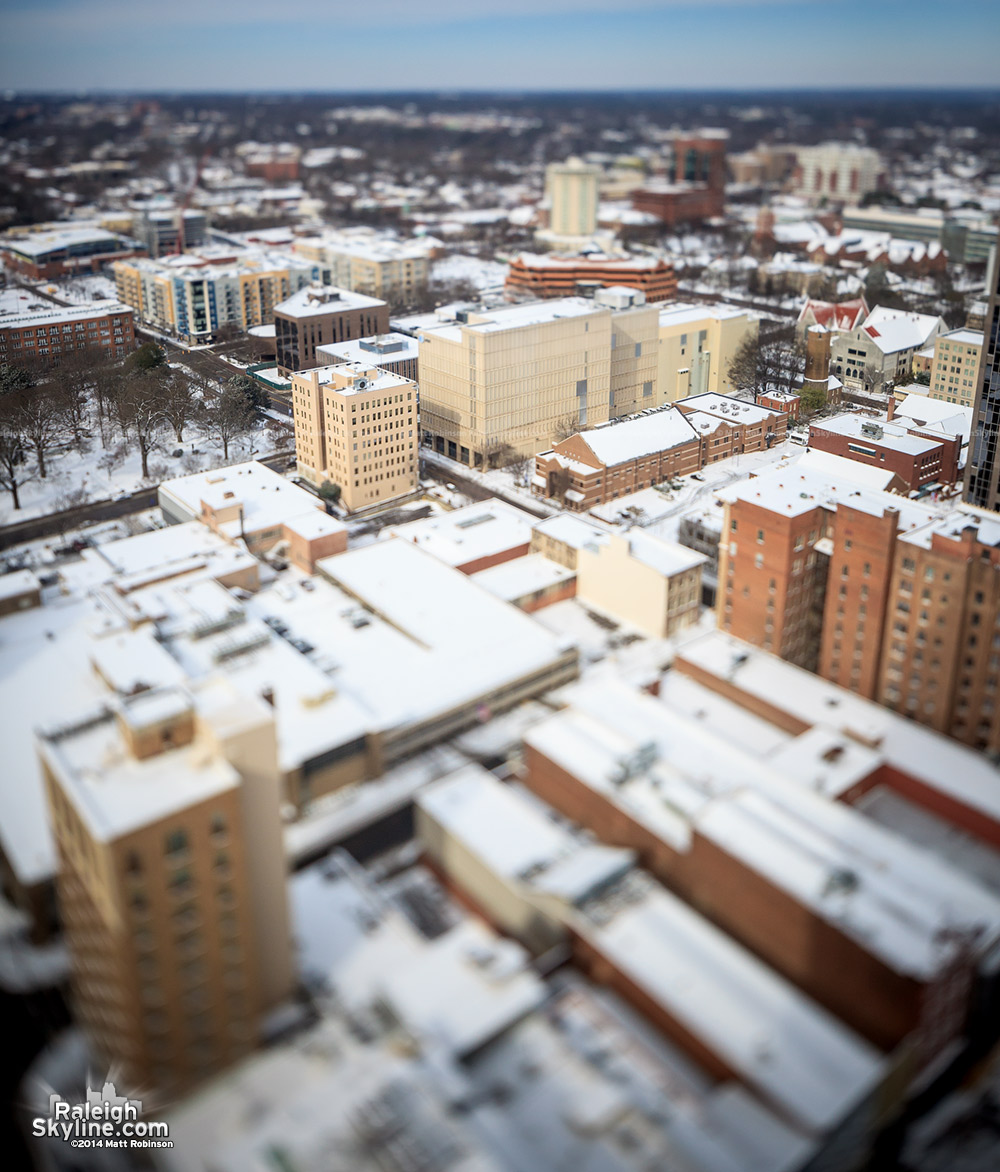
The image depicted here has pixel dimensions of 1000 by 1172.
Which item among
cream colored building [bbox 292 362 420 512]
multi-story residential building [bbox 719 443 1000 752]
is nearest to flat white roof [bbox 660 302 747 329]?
cream colored building [bbox 292 362 420 512]

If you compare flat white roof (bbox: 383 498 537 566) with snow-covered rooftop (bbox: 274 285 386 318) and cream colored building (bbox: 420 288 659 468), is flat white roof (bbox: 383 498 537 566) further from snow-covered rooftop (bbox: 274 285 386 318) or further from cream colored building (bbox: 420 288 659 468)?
snow-covered rooftop (bbox: 274 285 386 318)

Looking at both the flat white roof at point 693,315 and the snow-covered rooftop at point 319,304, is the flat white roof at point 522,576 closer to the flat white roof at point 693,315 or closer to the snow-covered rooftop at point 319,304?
the flat white roof at point 693,315

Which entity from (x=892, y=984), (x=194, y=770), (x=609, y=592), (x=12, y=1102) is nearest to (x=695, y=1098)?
(x=892, y=984)

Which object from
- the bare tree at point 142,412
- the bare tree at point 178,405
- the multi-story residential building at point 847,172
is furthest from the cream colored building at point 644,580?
the multi-story residential building at point 847,172

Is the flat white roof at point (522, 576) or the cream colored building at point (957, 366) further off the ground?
the cream colored building at point (957, 366)

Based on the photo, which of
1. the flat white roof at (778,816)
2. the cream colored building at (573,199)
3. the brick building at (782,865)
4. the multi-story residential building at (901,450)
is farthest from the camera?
the cream colored building at (573,199)

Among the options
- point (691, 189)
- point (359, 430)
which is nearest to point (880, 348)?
point (359, 430)
